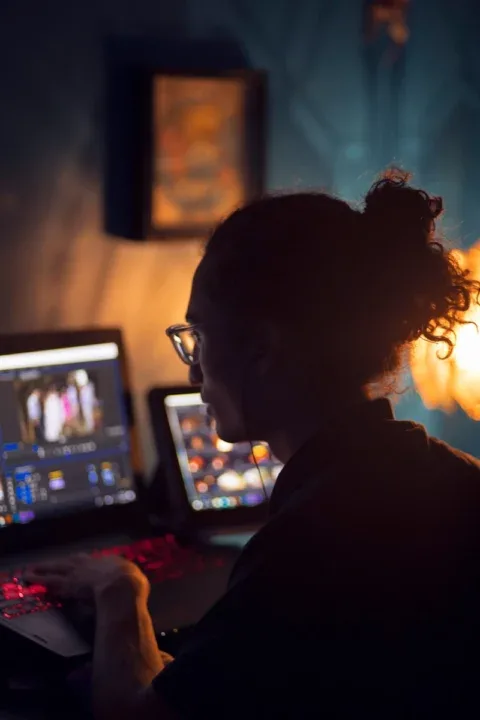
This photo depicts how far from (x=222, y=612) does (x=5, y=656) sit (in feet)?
1.65

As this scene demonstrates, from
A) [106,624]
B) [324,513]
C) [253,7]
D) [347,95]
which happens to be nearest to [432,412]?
[347,95]

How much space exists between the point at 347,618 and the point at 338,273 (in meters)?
0.37

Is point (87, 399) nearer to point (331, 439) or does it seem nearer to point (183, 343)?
point (183, 343)

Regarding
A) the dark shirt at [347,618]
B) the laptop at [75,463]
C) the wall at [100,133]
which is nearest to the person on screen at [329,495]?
the dark shirt at [347,618]

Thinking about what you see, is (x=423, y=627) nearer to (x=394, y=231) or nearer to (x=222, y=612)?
(x=222, y=612)

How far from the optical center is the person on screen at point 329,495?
0.99 metres

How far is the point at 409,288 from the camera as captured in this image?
1.18 meters

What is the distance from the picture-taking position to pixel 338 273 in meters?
1.13

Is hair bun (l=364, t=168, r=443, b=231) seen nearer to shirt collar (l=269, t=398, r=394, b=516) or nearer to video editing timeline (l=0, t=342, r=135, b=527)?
shirt collar (l=269, t=398, r=394, b=516)

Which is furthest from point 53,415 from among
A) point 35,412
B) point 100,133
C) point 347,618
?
point 347,618

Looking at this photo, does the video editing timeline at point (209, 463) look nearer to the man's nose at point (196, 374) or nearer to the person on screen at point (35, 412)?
the person on screen at point (35, 412)

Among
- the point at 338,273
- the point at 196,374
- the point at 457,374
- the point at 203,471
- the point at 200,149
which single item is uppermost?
the point at 200,149

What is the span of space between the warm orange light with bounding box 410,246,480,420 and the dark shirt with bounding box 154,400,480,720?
1.30 meters

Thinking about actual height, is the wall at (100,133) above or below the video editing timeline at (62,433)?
above
